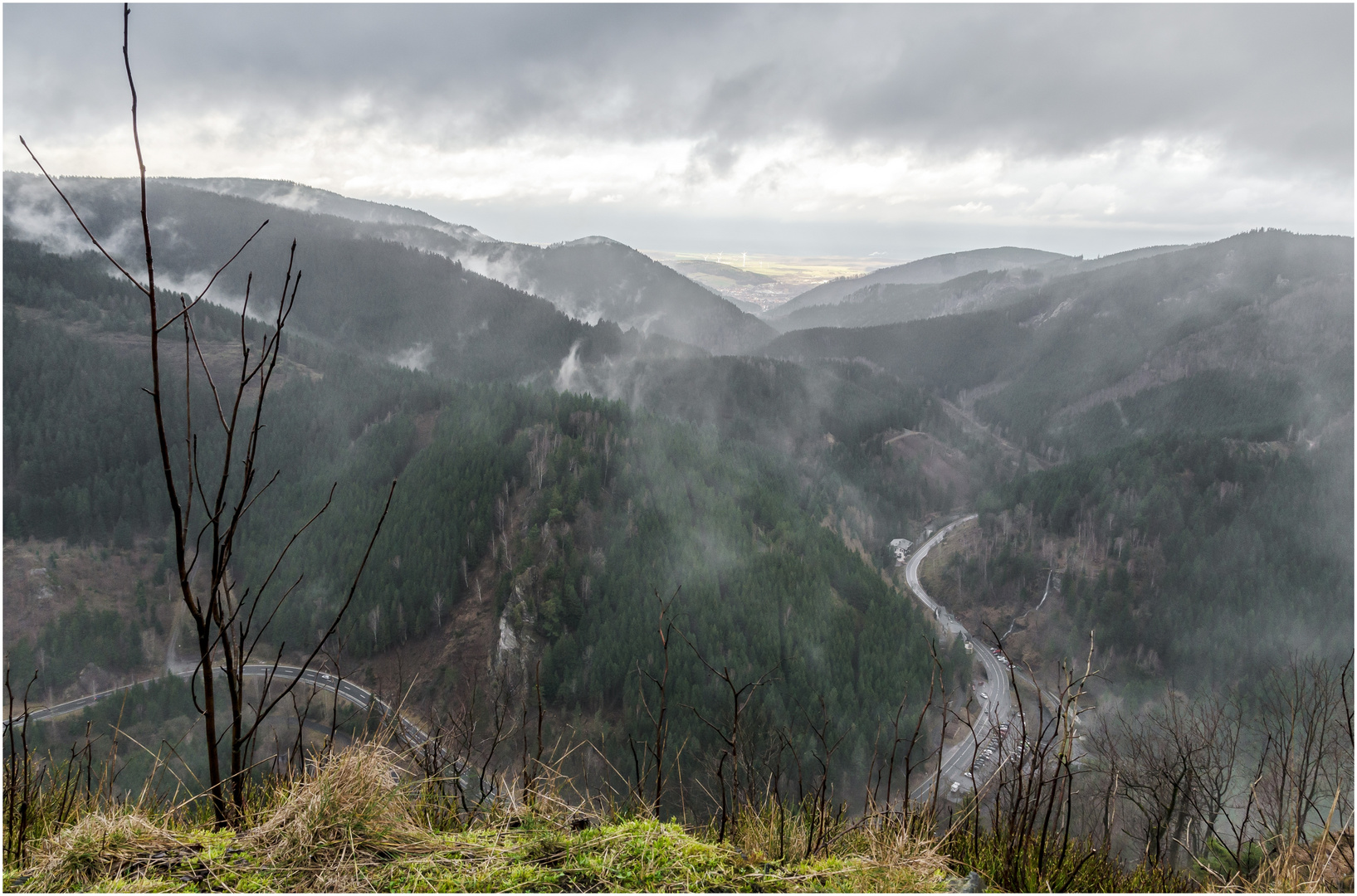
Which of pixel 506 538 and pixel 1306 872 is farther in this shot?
pixel 506 538

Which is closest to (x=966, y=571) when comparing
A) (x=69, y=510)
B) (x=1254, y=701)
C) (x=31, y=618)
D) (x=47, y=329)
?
(x=1254, y=701)

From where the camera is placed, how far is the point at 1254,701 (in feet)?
205

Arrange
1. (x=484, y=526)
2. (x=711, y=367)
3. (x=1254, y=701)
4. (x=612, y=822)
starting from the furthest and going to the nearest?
(x=711, y=367) < (x=484, y=526) < (x=1254, y=701) < (x=612, y=822)

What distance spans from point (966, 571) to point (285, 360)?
407 ft

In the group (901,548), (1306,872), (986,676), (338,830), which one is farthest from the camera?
(901,548)

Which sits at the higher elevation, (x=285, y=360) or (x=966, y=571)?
(x=285, y=360)

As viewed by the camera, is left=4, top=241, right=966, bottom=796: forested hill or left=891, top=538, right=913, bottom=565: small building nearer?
left=4, top=241, right=966, bottom=796: forested hill

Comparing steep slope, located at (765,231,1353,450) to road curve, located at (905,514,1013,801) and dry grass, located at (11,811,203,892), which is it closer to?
road curve, located at (905,514,1013,801)

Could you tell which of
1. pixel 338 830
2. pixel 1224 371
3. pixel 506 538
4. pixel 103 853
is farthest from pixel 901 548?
pixel 103 853

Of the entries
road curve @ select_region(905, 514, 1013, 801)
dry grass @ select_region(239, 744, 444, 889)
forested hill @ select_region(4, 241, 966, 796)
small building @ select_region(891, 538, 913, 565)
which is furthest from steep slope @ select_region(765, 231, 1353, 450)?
dry grass @ select_region(239, 744, 444, 889)

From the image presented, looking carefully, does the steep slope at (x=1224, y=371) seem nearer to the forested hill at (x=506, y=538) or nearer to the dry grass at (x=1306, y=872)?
the forested hill at (x=506, y=538)

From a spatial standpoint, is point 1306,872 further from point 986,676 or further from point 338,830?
point 986,676

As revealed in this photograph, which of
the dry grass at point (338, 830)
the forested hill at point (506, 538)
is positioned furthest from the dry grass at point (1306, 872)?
the forested hill at point (506, 538)

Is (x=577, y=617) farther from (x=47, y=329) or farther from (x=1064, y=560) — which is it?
(x=47, y=329)
